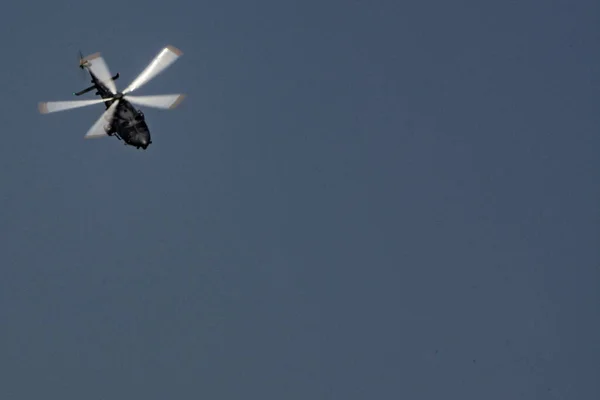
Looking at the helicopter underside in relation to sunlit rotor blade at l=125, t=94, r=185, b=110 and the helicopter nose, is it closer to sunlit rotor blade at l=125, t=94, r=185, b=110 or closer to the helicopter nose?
the helicopter nose

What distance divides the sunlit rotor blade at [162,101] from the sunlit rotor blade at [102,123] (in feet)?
8.91

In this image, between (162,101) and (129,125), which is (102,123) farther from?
(162,101)

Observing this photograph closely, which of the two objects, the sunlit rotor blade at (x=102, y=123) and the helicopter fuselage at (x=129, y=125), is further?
the helicopter fuselage at (x=129, y=125)

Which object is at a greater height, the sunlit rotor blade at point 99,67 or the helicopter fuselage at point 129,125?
the sunlit rotor blade at point 99,67

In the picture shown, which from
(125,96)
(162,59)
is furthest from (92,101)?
(162,59)

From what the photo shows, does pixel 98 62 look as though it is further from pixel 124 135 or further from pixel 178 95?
pixel 178 95

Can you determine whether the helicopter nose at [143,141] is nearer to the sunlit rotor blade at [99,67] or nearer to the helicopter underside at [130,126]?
the helicopter underside at [130,126]

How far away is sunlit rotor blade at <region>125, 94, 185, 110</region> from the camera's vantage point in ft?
197

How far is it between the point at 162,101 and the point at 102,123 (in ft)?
18.1

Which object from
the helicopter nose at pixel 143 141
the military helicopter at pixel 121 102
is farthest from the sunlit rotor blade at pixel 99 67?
the helicopter nose at pixel 143 141

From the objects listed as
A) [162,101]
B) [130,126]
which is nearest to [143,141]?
[130,126]

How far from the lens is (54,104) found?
2489 inches

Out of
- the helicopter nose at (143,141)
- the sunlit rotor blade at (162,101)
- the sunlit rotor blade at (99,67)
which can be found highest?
the sunlit rotor blade at (99,67)

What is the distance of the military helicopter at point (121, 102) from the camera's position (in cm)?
6188
